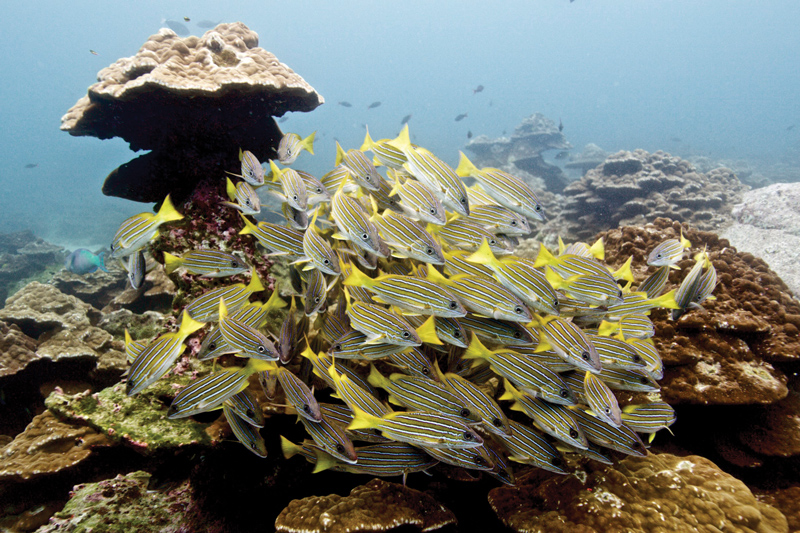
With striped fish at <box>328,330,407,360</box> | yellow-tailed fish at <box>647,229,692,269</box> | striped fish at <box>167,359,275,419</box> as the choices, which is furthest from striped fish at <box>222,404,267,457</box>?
yellow-tailed fish at <box>647,229,692,269</box>

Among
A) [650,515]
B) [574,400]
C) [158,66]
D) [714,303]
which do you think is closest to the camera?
[574,400]

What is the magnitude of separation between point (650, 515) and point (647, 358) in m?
1.01

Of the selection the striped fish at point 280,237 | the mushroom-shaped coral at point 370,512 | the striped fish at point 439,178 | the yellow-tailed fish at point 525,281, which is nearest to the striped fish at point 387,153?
the striped fish at point 439,178

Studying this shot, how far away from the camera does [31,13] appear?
12419 cm

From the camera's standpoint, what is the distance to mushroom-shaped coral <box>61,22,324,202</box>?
4074 mm

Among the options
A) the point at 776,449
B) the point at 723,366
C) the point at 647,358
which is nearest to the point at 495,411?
the point at 647,358

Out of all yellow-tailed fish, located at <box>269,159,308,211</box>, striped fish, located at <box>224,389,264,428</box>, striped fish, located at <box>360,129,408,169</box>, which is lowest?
striped fish, located at <box>224,389,264,428</box>

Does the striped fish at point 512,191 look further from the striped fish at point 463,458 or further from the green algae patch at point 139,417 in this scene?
the green algae patch at point 139,417

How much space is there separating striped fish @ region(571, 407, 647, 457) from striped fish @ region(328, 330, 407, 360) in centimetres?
131

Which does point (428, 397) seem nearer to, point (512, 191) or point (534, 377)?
point (534, 377)

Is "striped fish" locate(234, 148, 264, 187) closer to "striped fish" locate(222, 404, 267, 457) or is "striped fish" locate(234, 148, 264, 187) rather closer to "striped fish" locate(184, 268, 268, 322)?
"striped fish" locate(184, 268, 268, 322)

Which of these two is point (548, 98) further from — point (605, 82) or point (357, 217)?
point (357, 217)

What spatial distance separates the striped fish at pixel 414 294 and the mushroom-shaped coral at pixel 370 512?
1.36 metres

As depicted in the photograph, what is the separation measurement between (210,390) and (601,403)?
2327 mm
